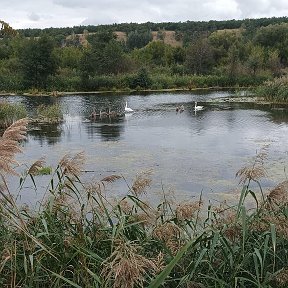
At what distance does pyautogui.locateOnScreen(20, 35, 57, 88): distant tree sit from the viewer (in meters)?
40.9

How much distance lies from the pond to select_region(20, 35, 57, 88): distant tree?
15901 mm

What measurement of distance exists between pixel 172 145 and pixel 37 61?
95.5 feet

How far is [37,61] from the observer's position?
41.1 metres

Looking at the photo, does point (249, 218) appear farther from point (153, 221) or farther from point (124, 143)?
point (124, 143)

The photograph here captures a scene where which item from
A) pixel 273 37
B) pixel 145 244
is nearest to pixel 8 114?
pixel 145 244

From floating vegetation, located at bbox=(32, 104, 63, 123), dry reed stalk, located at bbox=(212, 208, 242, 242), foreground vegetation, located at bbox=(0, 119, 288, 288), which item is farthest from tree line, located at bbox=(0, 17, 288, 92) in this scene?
dry reed stalk, located at bbox=(212, 208, 242, 242)

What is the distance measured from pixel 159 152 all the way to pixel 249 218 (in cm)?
1008

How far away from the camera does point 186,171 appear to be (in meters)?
11.0

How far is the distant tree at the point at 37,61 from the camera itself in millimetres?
40906

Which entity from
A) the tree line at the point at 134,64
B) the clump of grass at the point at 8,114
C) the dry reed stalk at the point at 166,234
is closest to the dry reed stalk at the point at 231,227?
the dry reed stalk at the point at 166,234

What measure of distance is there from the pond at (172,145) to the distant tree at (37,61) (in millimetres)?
15901

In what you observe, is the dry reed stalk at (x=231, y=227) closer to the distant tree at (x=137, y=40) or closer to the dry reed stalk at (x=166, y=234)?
the dry reed stalk at (x=166, y=234)

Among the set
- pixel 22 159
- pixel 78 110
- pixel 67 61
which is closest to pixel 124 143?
pixel 22 159

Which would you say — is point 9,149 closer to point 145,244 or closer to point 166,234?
point 166,234
